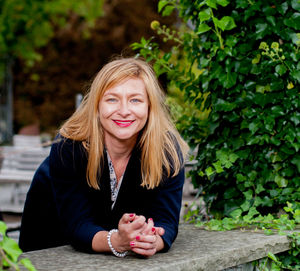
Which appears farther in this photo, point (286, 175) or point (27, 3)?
point (27, 3)

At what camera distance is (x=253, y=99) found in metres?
3.11

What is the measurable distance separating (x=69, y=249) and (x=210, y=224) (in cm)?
91

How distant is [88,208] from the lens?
262 cm

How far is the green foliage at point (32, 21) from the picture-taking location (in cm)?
1891

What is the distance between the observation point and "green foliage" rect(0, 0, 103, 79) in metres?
18.9

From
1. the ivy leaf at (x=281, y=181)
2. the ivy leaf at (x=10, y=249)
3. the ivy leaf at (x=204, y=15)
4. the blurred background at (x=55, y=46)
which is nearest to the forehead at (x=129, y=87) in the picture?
the ivy leaf at (x=204, y=15)

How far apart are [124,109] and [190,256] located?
807 mm

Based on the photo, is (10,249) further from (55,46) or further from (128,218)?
(55,46)

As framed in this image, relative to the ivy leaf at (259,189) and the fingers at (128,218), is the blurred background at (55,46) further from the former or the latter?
the fingers at (128,218)

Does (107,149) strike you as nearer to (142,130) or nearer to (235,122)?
(142,130)

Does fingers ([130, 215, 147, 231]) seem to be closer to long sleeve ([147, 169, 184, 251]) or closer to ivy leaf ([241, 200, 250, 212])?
long sleeve ([147, 169, 184, 251])

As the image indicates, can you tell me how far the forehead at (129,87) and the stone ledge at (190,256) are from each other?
813 mm

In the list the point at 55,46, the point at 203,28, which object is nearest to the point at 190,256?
the point at 203,28

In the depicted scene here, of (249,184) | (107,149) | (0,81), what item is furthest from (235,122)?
(0,81)
